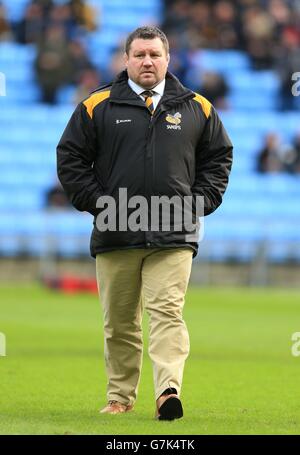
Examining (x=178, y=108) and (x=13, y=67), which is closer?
(x=178, y=108)

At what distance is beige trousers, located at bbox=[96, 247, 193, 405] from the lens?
8102mm

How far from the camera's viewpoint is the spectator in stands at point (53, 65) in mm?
27312

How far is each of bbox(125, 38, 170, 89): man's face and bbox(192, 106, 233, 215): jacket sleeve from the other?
459 mm

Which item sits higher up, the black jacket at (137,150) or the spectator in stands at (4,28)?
the spectator in stands at (4,28)

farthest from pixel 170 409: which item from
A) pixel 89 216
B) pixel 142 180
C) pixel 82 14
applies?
pixel 82 14

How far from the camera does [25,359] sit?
1245 cm

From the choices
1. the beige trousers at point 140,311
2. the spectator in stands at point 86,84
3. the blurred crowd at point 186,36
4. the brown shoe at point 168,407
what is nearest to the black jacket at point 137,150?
the beige trousers at point 140,311

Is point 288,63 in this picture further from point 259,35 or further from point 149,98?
point 149,98

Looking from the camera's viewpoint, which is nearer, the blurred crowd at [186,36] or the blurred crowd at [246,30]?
the blurred crowd at [186,36]

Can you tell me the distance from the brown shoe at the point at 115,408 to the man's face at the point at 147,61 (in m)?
2.07

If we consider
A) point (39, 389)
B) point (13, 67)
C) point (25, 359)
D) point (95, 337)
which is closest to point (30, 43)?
point (13, 67)

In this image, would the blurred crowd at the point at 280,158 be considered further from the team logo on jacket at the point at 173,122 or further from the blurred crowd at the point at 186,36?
the team logo on jacket at the point at 173,122
